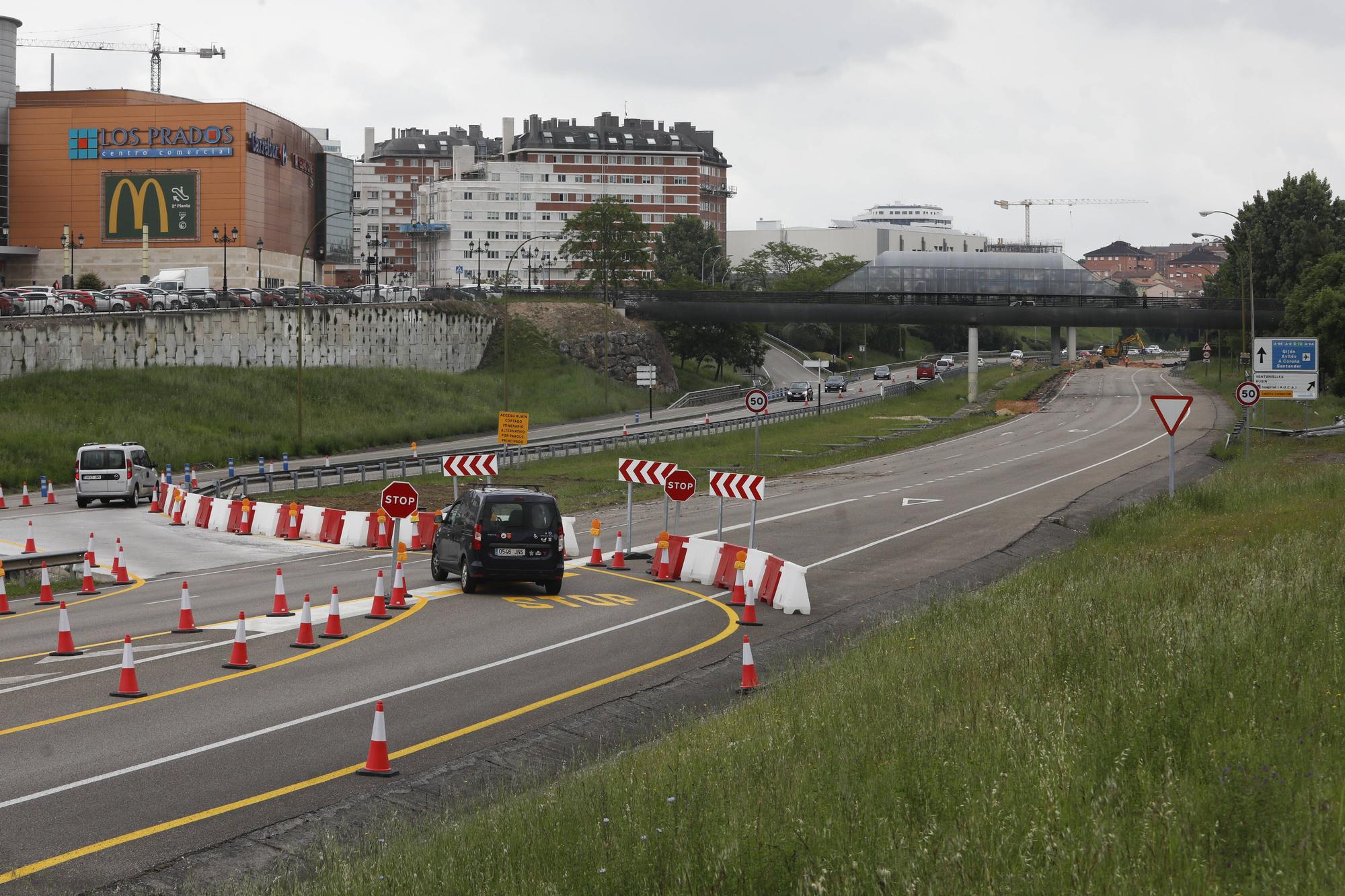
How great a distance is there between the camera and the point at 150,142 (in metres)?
110

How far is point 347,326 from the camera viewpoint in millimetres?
84000

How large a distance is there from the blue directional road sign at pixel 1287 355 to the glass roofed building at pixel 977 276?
192 ft

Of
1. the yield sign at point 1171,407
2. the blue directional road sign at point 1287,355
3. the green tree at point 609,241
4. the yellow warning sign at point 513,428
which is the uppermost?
the green tree at point 609,241

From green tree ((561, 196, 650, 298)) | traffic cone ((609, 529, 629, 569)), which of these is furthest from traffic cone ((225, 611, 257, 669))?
green tree ((561, 196, 650, 298))

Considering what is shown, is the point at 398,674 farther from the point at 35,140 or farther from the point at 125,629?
the point at 35,140

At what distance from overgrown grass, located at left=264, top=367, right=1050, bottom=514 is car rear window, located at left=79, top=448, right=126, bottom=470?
4.89 m

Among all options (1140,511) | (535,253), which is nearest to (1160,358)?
(535,253)

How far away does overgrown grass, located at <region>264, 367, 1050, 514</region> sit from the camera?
44.6 metres

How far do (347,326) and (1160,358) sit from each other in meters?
112

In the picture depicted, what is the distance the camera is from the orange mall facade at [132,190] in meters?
108

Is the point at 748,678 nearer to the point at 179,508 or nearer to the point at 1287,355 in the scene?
the point at 179,508

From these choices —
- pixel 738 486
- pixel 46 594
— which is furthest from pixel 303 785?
pixel 738 486

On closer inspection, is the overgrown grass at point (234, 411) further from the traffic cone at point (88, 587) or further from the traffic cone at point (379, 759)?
the traffic cone at point (379, 759)

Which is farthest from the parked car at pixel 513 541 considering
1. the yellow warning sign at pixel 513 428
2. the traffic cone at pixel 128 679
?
the yellow warning sign at pixel 513 428
